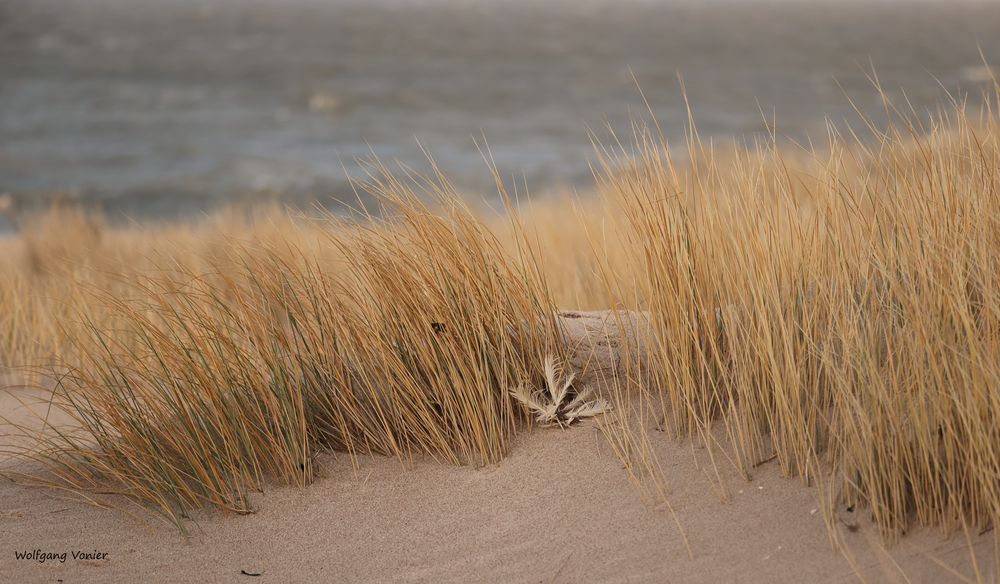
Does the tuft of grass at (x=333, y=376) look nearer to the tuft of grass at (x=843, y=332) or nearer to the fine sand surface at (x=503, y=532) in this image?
the fine sand surface at (x=503, y=532)

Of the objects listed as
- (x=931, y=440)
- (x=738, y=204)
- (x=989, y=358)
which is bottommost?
(x=931, y=440)

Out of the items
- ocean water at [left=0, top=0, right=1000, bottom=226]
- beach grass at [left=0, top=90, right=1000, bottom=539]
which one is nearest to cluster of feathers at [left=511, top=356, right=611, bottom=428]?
beach grass at [left=0, top=90, right=1000, bottom=539]

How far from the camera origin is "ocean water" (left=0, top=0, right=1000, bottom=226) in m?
15.8

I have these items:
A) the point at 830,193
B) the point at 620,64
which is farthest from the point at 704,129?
the point at 830,193

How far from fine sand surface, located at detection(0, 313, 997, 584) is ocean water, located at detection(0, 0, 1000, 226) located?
0.86 meters

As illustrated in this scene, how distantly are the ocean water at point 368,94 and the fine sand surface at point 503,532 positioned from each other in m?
0.86

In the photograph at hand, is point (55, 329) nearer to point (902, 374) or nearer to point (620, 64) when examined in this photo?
point (902, 374)

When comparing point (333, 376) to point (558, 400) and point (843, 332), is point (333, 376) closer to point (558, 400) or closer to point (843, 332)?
point (558, 400)

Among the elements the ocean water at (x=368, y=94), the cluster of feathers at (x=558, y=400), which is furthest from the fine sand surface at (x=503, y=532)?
the ocean water at (x=368, y=94)

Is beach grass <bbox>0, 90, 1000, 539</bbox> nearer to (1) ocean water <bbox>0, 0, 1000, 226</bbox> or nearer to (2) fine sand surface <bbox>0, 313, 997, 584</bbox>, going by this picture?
(2) fine sand surface <bbox>0, 313, 997, 584</bbox>

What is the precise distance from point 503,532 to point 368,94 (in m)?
25.7

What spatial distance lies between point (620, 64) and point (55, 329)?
107ft

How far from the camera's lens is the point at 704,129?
772 inches

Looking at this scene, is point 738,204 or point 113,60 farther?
point 113,60
